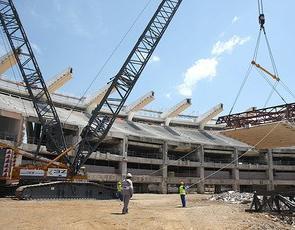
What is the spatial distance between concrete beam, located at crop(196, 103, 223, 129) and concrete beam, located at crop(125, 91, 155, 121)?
15908mm

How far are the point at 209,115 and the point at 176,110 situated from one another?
8897 mm

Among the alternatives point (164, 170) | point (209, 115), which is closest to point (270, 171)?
point (209, 115)

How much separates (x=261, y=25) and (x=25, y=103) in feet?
141

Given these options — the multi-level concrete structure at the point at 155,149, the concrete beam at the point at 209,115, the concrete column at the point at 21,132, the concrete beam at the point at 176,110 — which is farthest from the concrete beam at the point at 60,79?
the concrete beam at the point at 209,115

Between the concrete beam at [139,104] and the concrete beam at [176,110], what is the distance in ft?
23.6

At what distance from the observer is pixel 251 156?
247ft

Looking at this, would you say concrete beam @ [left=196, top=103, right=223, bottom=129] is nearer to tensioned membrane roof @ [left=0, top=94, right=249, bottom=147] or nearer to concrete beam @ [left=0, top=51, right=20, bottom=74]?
tensioned membrane roof @ [left=0, top=94, right=249, bottom=147]

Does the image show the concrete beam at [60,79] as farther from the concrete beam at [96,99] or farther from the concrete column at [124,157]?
the concrete column at [124,157]

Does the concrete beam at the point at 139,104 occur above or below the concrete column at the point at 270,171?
above

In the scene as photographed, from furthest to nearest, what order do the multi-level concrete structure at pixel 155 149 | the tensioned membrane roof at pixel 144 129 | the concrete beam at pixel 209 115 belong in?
the concrete beam at pixel 209 115, the tensioned membrane roof at pixel 144 129, the multi-level concrete structure at pixel 155 149

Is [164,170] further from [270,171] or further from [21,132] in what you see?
[21,132]

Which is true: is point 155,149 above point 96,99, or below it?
below

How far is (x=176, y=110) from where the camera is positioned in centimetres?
7594

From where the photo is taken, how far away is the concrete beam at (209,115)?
78.6m
